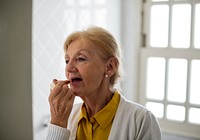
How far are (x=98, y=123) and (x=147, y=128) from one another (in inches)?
7.8

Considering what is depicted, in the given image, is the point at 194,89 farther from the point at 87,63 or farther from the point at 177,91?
the point at 87,63

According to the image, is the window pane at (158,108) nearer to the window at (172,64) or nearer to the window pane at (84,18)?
the window at (172,64)

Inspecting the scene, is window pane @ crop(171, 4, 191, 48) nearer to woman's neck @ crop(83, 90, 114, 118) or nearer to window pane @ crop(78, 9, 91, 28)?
window pane @ crop(78, 9, 91, 28)

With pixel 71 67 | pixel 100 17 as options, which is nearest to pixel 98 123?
pixel 71 67

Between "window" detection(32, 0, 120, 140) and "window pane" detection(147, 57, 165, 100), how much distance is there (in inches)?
30.2

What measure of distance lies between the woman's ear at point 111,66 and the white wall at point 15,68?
1.61 feet

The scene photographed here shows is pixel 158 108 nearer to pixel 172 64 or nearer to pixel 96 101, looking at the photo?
pixel 172 64

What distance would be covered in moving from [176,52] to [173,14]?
0.28m

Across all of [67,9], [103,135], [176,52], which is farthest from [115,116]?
[176,52]

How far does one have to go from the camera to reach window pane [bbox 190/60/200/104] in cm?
214

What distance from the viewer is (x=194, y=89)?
217 centimetres

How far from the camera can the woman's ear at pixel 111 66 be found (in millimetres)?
1196

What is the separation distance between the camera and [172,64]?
2240 mm

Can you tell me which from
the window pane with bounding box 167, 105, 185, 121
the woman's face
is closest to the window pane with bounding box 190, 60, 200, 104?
the window pane with bounding box 167, 105, 185, 121
